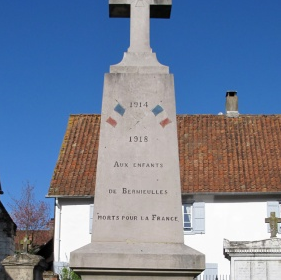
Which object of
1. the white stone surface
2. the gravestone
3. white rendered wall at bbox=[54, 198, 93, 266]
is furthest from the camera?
white rendered wall at bbox=[54, 198, 93, 266]

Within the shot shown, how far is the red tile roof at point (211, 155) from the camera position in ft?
78.6

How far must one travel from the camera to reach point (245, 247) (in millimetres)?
16094

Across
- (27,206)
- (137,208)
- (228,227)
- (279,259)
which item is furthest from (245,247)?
(27,206)

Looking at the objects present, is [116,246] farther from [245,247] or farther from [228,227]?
[228,227]

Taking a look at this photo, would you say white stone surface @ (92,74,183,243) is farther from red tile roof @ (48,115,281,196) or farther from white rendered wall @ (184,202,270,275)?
white rendered wall @ (184,202,270,275)

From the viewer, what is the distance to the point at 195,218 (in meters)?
23.6

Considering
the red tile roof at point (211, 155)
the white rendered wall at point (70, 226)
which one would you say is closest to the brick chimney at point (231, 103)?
the red tile roof at point (211, 155)

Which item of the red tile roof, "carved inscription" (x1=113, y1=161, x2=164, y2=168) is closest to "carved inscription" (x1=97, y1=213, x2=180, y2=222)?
"carved inscription" (x1=113, y1=161, x2=164, y2=168)

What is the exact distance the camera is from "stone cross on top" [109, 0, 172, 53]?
339 inches

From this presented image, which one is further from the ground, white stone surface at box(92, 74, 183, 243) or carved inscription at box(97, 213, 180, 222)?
white stone surface at box(92, 74, 183, 243)

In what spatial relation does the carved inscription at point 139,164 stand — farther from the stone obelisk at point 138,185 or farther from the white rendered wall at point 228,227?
the white rendered wall at point 228,227

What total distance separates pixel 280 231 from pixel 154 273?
16842 mm

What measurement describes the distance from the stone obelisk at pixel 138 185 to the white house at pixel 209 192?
50.1ft

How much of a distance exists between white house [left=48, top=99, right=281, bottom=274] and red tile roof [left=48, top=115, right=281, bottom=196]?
1.5 inches
